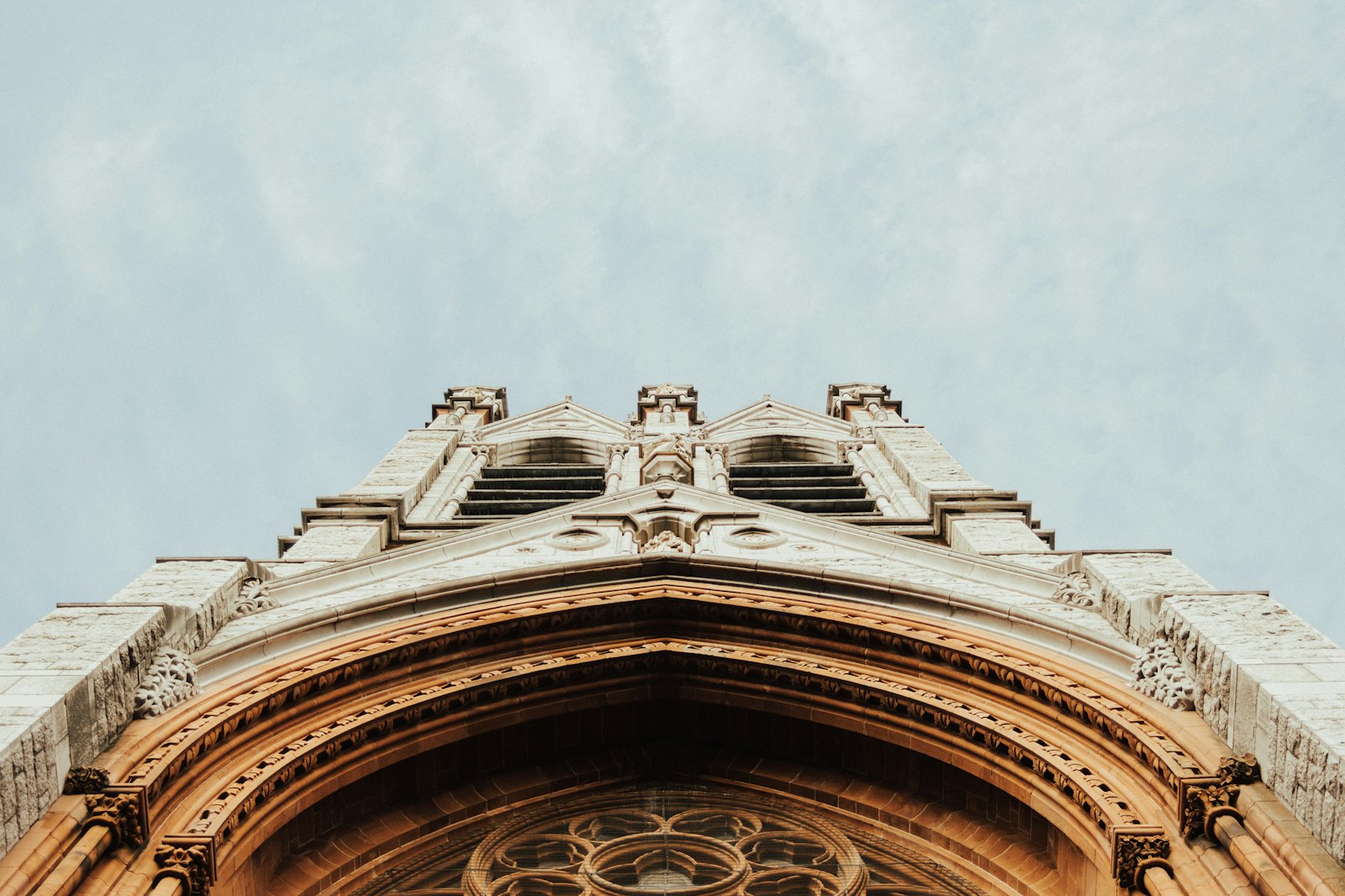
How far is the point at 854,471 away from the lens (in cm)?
3130

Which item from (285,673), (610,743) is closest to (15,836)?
(285,673)

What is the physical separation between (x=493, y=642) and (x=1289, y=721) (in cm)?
732

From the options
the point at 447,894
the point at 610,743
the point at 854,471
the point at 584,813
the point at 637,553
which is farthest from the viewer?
the point at 854,471

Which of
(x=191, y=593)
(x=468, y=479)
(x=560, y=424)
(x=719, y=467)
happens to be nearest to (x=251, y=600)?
(x=191, y=593)

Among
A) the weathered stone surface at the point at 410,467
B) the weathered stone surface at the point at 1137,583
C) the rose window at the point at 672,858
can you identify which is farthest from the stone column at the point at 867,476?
the rose window at the point at 672,858

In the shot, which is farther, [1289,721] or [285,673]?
[285,673]

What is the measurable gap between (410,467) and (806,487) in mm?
7991

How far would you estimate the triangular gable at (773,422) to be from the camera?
36625 mm

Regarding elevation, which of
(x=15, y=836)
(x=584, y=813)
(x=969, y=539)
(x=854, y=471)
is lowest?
(x=15, y=836)

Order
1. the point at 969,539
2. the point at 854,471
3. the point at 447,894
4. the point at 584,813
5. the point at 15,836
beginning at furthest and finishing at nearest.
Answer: the point at 854,471, the point at 969,539, the point at 584,813, the point at 447,894, the point at 15,836

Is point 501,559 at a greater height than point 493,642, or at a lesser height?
greater

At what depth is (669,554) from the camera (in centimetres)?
1577

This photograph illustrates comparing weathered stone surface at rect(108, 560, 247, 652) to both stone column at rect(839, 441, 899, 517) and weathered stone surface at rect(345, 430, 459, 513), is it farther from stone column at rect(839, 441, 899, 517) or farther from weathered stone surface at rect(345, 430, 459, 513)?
stone column at rect(839, 441, 899, 517)

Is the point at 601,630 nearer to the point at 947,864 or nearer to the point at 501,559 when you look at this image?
the point at 501,559
